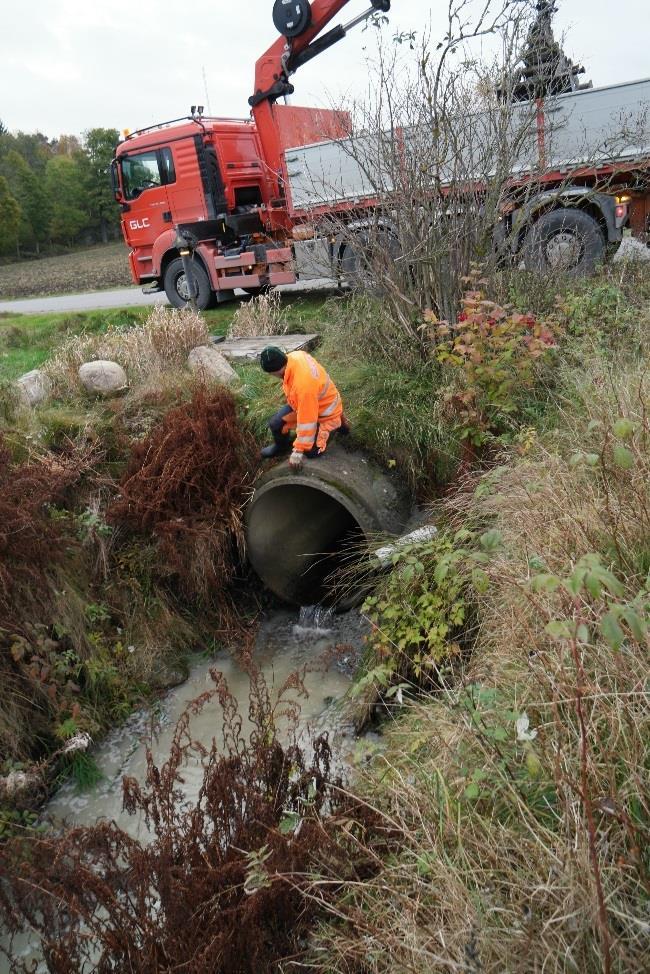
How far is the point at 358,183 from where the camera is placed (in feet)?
34.2

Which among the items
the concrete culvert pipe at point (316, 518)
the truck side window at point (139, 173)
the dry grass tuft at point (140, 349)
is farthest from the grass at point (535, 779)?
the truck side window at point (139, 173)

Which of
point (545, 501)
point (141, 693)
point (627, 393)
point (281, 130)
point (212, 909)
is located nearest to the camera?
point (212, 909)

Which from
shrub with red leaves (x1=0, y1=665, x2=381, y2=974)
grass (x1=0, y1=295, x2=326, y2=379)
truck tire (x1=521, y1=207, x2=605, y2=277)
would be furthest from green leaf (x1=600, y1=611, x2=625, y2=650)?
grass (x1=0, y1=295, x2=326, y2=379)

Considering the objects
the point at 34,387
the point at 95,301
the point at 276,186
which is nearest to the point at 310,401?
the point at 34,387

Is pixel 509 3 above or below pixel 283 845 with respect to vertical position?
above

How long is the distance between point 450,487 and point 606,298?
2.49 m

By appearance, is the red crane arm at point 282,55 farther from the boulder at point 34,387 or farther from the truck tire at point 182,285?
the boulder at point 34,387

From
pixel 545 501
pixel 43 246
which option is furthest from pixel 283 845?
pixel 43 246

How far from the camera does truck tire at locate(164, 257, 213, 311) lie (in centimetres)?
1190

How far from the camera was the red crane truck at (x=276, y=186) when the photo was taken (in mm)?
8961

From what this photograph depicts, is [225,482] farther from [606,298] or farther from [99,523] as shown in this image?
[606,298]

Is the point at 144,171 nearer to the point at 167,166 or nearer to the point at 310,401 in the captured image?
the point at 167,166

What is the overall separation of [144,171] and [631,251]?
8.32 meters

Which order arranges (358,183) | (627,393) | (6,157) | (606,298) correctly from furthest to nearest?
(6,157) < (358,183) < (606,298) < (627,393)
